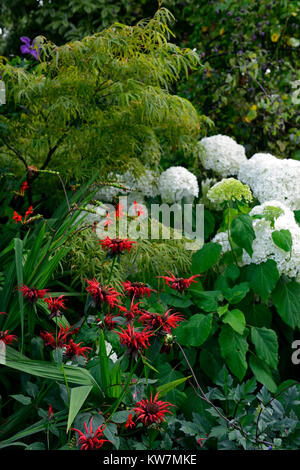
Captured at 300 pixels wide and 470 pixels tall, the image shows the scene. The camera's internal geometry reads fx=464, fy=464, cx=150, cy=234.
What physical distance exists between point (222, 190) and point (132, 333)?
3.42 ft

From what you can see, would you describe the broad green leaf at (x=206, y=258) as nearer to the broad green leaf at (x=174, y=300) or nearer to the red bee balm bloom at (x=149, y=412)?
the broad green leaf at (x=174, y=300)

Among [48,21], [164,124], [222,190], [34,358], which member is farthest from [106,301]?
[48,21]

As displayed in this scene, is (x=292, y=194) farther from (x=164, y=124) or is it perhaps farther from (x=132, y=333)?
(x=132, y=333)

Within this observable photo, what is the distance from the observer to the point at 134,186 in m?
2.74

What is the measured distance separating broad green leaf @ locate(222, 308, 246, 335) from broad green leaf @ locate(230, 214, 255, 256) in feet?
0.97

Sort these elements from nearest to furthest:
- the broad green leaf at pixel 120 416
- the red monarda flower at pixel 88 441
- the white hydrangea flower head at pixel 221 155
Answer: the red monarda flower at pixel 88 441
the broad green leaf at pixel 120 416
the white hydrangea flower head at pixel 221 155

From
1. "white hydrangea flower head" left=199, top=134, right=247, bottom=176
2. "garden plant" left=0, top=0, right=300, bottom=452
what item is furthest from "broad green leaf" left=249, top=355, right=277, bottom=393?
"white hydrangea flower head" left=199, top=134, right=247, bottom=176

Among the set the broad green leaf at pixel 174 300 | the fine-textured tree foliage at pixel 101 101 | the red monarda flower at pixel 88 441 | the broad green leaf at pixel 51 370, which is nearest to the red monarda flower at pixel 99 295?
the broad green leaf at pixel 51 370

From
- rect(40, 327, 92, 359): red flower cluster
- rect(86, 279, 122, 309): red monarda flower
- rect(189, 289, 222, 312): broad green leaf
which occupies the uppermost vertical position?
rect(86, 279, 122, 309): red monarda flower

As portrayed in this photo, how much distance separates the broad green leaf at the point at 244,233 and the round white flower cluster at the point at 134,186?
2.63 feet

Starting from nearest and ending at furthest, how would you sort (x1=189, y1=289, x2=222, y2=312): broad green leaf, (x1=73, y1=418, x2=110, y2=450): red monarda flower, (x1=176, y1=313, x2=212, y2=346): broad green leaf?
1. (x1=73, y1=418, x2=110, y2=450): red monarda flower
2. (x1=176, y1=313, x2=212, y2=346): broad green leaf
3. (x1=189, y1=289, x2=222, y2=312): broad green leaf

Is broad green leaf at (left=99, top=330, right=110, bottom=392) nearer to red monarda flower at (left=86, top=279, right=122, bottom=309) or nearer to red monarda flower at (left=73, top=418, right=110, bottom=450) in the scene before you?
red monarda flower at (left=86, top=279, right=122, bottom=309)

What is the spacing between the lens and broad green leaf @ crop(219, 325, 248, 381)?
1.84 m

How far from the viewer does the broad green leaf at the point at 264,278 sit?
6.60 ft
